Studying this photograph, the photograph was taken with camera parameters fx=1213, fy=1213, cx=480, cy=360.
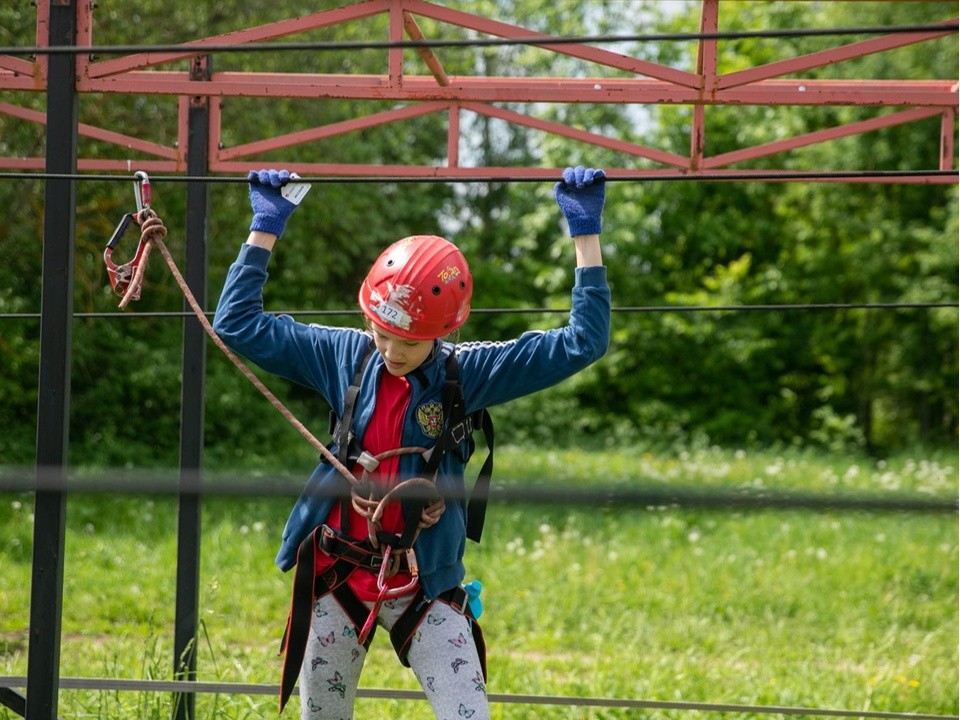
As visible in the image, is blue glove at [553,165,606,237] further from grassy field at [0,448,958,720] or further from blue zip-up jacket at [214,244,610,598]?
grassy field at [0,448,958,720]

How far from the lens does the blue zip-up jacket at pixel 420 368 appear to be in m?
2.74

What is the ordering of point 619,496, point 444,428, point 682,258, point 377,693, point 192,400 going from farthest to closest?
point 682,258
point 377,693
point 192,400
point 444,428
point 619,496

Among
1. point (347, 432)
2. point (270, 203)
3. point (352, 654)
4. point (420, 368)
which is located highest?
point (270, 203)

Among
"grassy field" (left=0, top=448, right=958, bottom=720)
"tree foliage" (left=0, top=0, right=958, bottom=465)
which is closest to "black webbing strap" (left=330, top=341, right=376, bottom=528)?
"grassy field" (left=0, top=448, right=958, bottom=720)

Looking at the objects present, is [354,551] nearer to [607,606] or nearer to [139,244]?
[139,244]

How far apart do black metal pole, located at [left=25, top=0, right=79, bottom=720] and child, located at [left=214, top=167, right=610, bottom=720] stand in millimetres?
483

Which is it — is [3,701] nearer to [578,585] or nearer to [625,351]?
[578,585]

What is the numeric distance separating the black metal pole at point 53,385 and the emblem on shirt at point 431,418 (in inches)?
35.8

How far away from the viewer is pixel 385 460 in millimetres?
2762

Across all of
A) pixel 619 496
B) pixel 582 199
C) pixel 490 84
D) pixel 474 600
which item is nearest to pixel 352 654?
pixel 474 600

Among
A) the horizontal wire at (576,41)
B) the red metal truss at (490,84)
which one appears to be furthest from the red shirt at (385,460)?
the red metal truss at (490,84)

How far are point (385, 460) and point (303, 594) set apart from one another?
36 cm

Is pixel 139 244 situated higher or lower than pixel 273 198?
lower

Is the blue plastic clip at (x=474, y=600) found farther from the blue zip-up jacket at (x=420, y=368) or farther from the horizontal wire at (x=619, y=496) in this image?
the horizontal wire at (x=619, y=496)
